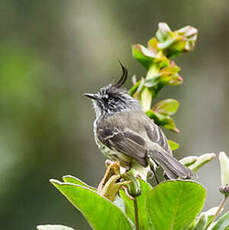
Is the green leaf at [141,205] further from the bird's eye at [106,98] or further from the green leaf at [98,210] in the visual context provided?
the bird's eye at [106,98]

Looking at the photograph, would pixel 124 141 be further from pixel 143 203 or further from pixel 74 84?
pixel 74 84

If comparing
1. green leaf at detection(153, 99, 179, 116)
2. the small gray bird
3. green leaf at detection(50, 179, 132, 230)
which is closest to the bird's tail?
the small gray bird

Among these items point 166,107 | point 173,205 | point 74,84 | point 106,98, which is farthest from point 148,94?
point 74,84

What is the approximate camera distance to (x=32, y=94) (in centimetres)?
582

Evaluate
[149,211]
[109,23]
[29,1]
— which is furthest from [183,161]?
[109,23]

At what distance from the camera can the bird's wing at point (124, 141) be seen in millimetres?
2824

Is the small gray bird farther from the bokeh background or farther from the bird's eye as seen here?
the bokeh background

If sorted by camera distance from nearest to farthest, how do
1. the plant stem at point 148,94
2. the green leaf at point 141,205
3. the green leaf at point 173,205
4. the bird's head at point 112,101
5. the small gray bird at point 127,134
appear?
the green leaf at point 173,205 → the green leaf at point 141,205 → the plant stem at point 148,94 → the small gray bird at point 127,134 → the bird's head at point 112,101

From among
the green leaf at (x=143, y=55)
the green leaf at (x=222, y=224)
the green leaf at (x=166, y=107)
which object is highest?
the green leaf at (x=143, y=55)

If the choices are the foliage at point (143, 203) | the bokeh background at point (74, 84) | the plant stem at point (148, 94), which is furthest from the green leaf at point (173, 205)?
the bokeh background at point (74, 84)

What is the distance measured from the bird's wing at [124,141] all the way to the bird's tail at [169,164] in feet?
0.18

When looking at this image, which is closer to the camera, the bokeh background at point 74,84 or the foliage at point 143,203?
the foliage at point 143,203

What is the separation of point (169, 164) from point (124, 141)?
68 centimetres

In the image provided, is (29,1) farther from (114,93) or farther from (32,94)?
(114,93)
